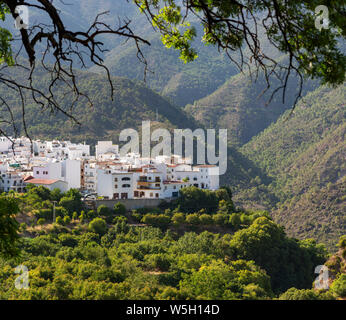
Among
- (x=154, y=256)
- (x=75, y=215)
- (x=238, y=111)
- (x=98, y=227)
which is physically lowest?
(x=154, y=256)

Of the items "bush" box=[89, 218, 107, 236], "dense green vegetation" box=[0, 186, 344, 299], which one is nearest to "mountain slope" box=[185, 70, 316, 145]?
"dense green vegetation" box=[0, 186, 344, 299]

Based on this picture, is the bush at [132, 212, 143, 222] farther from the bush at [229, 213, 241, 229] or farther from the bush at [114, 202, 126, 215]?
the bush at [229, 213, 241, 229]

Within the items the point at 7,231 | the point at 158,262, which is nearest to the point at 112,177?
the point at 158,262

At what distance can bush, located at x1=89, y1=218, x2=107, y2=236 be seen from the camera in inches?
830

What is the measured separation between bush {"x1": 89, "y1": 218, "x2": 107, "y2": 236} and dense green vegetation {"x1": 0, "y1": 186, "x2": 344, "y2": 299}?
0.13 feet

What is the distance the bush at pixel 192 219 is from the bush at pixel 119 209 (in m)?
2.88

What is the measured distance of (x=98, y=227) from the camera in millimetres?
21141

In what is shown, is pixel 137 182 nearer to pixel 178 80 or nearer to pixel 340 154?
pixel 340 154

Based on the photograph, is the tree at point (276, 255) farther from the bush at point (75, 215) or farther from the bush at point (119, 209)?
the bush at point (75, 215)

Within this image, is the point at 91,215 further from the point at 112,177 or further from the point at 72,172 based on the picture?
the point at 72,172

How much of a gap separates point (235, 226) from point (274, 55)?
74948 mm

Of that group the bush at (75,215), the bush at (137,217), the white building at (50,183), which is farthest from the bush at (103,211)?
the white building at (50,183)

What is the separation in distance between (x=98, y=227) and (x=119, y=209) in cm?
247
